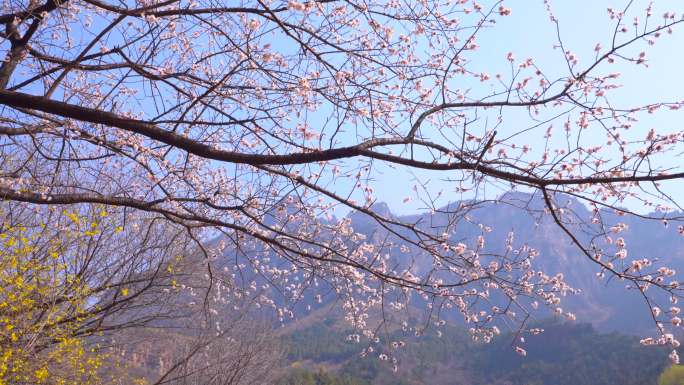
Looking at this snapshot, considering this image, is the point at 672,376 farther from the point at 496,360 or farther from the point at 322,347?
the point at 322,347

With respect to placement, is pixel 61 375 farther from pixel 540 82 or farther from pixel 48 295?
pixel 540 82

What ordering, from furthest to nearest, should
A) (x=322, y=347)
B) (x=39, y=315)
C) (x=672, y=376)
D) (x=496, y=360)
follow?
1. (x=322, y=347)
2. (x=496, y=360)
3. (x=672, y=376)
4. (x=39, y=315)

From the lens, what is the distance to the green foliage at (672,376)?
1429 inches

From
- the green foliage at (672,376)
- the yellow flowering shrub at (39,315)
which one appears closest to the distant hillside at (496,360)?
the green foliage at (672,376)

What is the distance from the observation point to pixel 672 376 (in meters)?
38.0

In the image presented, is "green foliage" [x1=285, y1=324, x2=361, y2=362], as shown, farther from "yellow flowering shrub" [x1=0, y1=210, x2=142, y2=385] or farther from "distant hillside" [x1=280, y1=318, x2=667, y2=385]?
"yellow flowering shrub" [x1=0, y1=210, x2=142, y2=385]

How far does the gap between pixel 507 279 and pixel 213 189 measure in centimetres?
334

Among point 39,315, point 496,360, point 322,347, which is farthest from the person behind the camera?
point 322,347

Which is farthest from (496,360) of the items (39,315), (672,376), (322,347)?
(39,315)

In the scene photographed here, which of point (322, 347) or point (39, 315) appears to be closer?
point (39, 315)

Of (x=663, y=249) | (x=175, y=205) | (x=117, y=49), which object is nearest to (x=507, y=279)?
(x=175, y=205)

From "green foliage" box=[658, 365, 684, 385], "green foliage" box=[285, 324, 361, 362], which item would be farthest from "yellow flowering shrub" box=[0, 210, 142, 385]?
"green foliage" box=[285, 324, 361, 362]

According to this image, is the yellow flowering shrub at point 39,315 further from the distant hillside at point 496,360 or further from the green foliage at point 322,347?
the green foliage at point 322,347

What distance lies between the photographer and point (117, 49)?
4.41 meters
